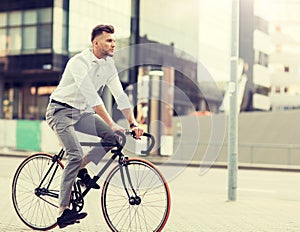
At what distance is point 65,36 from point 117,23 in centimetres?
329

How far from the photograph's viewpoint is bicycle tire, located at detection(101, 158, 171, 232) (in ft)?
15.1

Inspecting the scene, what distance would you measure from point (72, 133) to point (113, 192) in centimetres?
63

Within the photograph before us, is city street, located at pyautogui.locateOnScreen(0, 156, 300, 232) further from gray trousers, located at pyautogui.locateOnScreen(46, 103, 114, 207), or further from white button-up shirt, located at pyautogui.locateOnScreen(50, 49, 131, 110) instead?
white button-up shirt, located at pyautogui.locateOnScreen(50, 49, 131, 110)

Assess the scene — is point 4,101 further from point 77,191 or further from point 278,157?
point 77,191

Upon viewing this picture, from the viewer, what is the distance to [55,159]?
519 cm

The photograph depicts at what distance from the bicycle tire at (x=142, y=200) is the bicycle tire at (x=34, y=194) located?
0.60 m

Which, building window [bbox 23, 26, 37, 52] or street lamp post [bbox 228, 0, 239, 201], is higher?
building window [bbox 23, 26, 37, 52]

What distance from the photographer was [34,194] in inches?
216

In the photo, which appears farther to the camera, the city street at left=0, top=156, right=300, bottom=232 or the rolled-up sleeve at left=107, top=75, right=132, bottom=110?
the city street at left=0, top=156, right=300, bottom=232

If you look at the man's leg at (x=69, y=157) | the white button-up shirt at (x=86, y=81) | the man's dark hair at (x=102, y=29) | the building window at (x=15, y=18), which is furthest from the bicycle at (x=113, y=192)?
the building window at (x=15, y=18)

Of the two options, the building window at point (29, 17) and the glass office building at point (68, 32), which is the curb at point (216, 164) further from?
the building window at point (29, 17)

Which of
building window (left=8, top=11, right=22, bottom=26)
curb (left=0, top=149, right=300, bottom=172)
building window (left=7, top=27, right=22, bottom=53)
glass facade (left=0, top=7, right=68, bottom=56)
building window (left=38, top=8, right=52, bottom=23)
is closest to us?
curb (left=0, top=149, right=300, bottom=172)

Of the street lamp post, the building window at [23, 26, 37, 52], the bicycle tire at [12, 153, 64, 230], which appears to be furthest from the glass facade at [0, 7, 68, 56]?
the bicycle tire at [12, 153, 64, 230]

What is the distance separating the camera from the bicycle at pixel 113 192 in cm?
466
